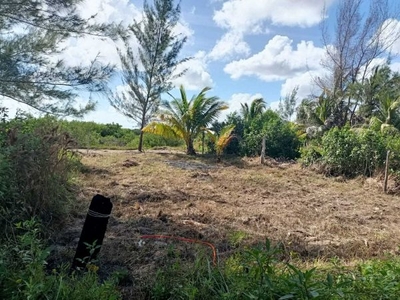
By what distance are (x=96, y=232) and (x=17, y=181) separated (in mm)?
1106

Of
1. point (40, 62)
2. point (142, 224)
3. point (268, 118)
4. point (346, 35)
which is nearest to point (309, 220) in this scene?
point (142, 224)

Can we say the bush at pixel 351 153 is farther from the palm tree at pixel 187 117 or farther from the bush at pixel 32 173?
the bush at pixel 32 173

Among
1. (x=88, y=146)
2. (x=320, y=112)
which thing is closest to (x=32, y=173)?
(x=88, y=146)

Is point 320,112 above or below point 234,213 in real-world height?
above

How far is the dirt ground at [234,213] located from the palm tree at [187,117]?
3520 mm

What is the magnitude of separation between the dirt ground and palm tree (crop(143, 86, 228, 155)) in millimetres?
3520

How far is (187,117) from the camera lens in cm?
1220

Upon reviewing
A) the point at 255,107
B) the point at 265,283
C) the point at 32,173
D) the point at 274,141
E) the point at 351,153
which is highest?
the point at 255,107

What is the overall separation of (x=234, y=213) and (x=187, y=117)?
773 cm

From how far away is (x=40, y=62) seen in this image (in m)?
4.80

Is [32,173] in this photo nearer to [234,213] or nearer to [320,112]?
[234,213]

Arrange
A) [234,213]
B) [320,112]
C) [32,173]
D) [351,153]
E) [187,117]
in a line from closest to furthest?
[32,173], [234,213], [351,153], [187,117], [320,112]

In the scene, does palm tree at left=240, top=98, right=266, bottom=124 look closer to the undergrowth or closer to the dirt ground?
the dirt ground

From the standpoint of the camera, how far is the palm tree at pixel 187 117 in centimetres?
1220
